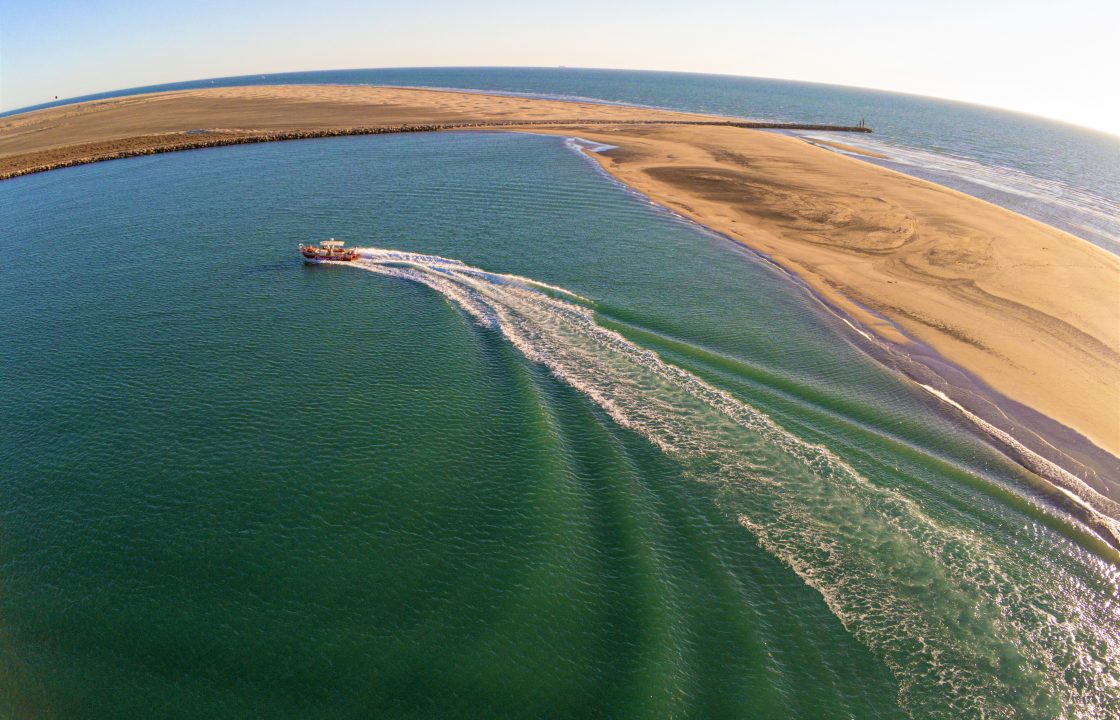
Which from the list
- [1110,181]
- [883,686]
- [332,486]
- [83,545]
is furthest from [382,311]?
[1110,181]

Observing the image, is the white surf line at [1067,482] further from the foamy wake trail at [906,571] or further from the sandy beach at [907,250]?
the foamy wake trail at [906,571]

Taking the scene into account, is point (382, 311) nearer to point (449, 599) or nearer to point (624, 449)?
point (624, 449)

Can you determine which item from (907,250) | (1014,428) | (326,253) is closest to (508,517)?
(1014,428)

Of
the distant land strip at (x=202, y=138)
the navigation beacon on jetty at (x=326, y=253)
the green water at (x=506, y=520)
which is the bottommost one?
the green water at (x=506, y=520)

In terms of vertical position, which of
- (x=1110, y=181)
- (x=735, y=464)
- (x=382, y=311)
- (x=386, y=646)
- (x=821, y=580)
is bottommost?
(x=386, y=646)

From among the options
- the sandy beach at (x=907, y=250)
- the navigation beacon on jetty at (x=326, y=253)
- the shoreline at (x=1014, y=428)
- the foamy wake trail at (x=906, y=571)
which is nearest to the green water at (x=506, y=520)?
the foamy wake trail at (x=906, y=571)

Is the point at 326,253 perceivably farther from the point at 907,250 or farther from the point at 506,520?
the point at 907,250

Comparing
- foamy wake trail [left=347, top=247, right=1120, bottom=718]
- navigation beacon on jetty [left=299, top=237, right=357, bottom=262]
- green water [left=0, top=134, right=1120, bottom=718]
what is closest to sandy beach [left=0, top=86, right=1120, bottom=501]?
green water [left=0, top=134, right=1120, bottom=718]

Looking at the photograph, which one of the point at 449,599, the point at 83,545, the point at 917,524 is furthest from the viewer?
the point at 917,524
